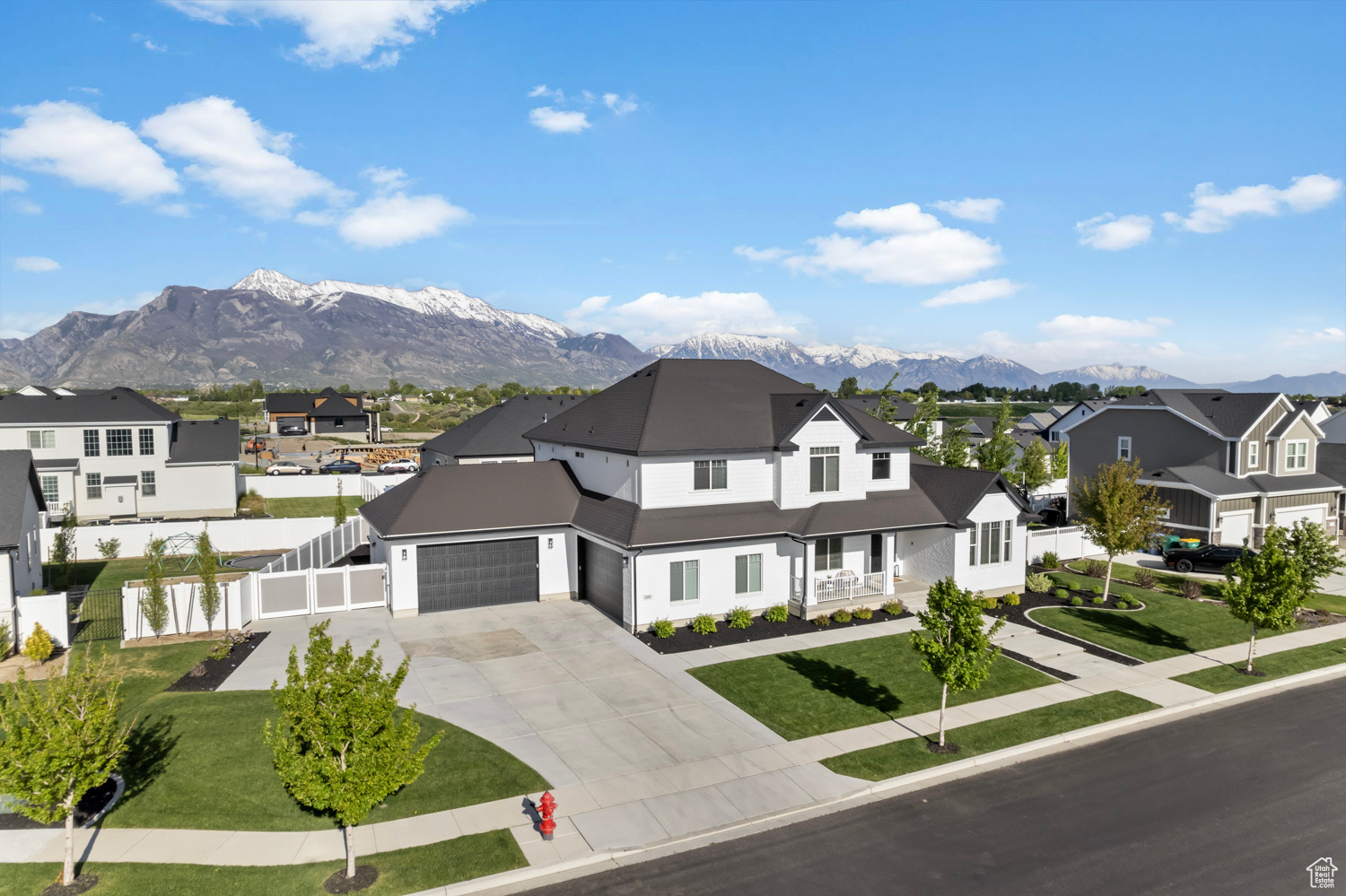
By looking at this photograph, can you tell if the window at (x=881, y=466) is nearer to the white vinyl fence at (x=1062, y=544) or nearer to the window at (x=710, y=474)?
the window at (x=710, y=474)

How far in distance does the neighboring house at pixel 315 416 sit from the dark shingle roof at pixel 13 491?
285 feet

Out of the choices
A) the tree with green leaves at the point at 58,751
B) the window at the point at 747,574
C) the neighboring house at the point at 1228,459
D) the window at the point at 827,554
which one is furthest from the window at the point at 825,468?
the neighboring house at the point at 1228,459

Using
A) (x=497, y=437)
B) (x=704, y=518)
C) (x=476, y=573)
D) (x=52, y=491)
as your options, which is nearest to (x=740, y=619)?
(x=704, y=518)

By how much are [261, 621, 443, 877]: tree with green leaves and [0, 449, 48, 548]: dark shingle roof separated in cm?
1722

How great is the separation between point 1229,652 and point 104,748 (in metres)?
29.7

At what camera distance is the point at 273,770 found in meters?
15.2

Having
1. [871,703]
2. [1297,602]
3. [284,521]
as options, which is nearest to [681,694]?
[871,703]

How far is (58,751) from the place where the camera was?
36.0ft

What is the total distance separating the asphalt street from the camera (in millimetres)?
12023

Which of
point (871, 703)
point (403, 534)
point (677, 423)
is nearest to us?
point (871, 703)

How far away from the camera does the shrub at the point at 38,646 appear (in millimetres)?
20844

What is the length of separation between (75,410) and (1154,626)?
57637 mm

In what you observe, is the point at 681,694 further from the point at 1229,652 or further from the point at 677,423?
the point at 1229,652

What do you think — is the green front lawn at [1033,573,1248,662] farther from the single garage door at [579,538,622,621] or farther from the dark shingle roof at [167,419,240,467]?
the dark shingle roof at [167,419,240,467]
